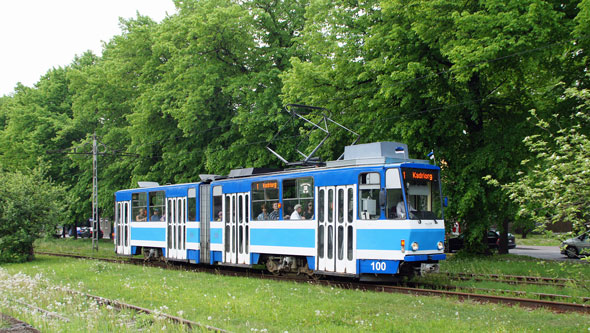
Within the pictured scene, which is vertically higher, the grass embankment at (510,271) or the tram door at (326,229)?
the tram door at (326,229)

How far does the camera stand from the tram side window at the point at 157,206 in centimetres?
2269

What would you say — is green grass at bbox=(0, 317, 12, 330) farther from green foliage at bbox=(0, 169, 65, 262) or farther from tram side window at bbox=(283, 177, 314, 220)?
green foliage at bbox=(0, 169, 65, 262)

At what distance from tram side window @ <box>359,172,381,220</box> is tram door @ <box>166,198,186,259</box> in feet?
30.3

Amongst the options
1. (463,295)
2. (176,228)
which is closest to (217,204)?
(176,228)

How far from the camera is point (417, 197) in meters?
13.9

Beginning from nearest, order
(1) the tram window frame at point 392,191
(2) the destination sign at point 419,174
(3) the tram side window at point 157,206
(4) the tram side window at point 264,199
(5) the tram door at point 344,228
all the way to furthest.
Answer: (1) the tram window frame at point 392,191 < (2) the destination sign at point 419,174 < (5) the tram door at point 344,228 < (4) the tram side window at point 264,199 < (3) the tram side window at point 157,206

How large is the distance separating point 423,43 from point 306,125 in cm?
745

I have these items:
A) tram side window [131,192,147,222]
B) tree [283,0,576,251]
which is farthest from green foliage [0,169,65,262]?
tree [283,0,576,251]

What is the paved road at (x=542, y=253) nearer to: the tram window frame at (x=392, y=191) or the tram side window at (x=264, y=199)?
the tram window frame at (x=392, y=191)

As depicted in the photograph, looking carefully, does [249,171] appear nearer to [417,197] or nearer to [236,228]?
[236,228]

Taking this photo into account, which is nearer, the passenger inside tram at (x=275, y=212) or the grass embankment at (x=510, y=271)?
the grass embankment at (x=510, y=271)

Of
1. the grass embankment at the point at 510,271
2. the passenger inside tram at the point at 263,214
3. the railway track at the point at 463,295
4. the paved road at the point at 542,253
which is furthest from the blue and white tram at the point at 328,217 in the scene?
the paved road at the point at 542,253

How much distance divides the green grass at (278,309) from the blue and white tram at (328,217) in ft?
4.06

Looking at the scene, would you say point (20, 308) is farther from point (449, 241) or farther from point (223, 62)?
point (449, 241)
